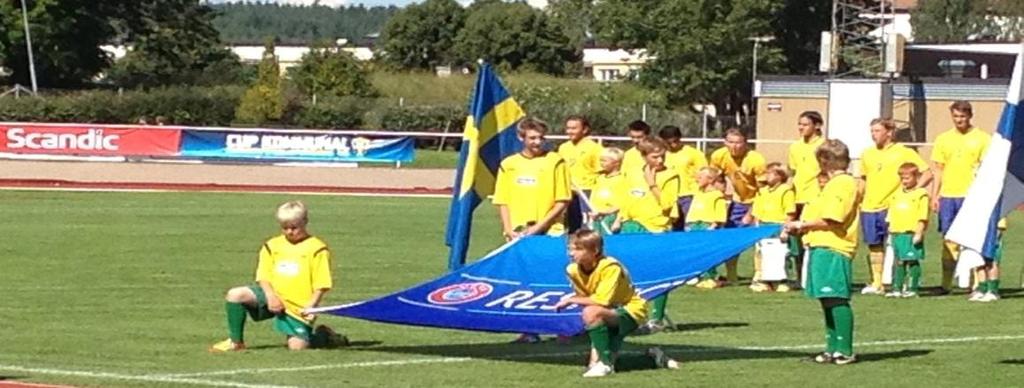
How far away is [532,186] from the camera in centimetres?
1465

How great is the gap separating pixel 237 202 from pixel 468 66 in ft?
277

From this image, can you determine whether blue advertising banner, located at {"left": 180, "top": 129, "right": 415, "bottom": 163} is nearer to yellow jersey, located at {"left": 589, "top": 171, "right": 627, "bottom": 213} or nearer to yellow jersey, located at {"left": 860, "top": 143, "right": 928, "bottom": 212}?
yellow jersey, located at {"left": 860, "top": 143, "right": 928, "bottom": 212}

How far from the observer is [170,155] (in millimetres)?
44531

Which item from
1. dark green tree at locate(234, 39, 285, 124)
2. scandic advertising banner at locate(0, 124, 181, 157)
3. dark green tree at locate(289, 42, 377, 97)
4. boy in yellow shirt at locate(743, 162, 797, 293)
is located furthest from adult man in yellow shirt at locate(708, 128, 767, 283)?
dark green tree at locate(289, 42, 377, 97)

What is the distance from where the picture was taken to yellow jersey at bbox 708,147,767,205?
20.0 m

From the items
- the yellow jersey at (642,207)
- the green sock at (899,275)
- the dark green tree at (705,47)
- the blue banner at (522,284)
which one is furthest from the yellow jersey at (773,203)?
the dark green tree at (705,47)

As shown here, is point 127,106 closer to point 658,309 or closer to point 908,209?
point 908,209

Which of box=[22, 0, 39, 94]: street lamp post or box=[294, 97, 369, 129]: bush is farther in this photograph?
box=[22, 0, 39, 94]: street lamp post

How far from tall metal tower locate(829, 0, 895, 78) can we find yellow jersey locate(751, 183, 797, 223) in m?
43.8

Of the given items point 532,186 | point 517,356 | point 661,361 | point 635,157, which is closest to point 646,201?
point 635,157

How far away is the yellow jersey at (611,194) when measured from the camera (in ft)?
56.1

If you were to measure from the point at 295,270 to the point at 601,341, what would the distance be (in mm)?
2434

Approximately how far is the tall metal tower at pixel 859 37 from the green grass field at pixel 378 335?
4134 centimetres

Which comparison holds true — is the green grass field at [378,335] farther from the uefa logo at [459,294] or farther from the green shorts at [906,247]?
the green shorts at [906,247]
